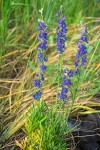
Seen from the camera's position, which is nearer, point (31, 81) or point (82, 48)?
point (82, 48)

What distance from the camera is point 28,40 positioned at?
3621 mm

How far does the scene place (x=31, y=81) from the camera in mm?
3117

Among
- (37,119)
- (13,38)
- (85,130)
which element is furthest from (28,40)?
(37,119)

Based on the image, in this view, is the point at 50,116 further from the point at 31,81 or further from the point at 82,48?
the point at 31,81

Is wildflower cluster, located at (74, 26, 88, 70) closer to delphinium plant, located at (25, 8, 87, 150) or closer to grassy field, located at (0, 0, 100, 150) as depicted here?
delphinium plant, located at (25, 8, 87, 150)

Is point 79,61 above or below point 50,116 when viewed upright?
above

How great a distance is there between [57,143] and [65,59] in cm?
113

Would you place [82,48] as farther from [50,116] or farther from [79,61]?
[50,116]

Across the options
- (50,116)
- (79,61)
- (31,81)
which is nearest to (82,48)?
(79,61)

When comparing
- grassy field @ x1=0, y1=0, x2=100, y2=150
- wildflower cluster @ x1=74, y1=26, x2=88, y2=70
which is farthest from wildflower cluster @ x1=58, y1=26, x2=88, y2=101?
grassy field @ x1=0, y1=0, x2=100, y2=150

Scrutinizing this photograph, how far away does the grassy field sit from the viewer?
2.35m

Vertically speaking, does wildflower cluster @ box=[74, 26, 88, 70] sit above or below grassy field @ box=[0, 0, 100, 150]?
above

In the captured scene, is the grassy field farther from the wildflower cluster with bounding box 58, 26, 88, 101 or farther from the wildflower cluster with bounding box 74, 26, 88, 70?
the wildflower cluster with bounding box 74, 26, 88, 70

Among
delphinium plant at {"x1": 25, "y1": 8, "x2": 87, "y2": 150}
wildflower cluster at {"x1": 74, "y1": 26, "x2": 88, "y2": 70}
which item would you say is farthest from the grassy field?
wildflower cluster at {"x1": 74, "y1": 26, "x2": 88, "y2": 70}
